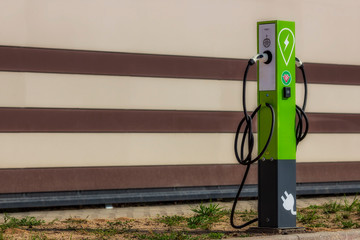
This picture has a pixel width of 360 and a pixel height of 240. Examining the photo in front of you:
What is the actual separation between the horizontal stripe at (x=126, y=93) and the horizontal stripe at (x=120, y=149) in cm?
41

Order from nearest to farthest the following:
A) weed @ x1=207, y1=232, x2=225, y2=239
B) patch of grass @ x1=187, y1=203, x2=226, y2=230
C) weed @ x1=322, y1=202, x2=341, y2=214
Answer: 1. weed @ x1=207, y1=232, x2=225, y2=239
2. patch of grass @ x1=187, y1=203, x2=226, y2=230
3. weed @ x1=322, y1=202, x2=341, y2=214

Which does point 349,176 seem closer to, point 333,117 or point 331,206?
point 333,117

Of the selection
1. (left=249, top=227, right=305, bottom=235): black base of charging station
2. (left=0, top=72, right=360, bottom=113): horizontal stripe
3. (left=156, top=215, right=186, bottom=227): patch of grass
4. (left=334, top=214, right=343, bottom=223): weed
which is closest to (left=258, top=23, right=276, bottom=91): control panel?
(left=249, top=227, right=305, bottom=235): black base of charging station

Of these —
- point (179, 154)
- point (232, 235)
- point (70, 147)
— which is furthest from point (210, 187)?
point (232, 235)

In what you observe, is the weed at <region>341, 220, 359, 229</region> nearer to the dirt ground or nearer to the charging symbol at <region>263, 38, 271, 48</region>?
the dirt ground

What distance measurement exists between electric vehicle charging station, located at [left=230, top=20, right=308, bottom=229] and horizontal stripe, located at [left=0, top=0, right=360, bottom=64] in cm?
298

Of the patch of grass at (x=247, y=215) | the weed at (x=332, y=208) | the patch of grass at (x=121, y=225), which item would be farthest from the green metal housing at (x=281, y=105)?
the weed at (x=332, y=208)

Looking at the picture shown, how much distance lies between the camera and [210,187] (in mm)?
10125

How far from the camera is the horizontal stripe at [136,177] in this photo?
9.07 metres

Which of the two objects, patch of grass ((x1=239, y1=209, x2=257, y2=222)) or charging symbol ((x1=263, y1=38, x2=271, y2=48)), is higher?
charging symbol ((x1=263, y1=38, x2=271, y2=48))

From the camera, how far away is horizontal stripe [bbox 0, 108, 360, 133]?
9.06 metres

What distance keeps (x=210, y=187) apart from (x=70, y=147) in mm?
2191

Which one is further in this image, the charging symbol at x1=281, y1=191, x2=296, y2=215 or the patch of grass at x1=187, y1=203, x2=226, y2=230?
the patch of grass at x1=187, y1=203, x2=226, y2=230

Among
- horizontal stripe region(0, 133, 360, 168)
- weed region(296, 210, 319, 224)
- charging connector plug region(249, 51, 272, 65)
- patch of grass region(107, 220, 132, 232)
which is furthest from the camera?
horizontal stripe region(0, 133, 360, 168)
